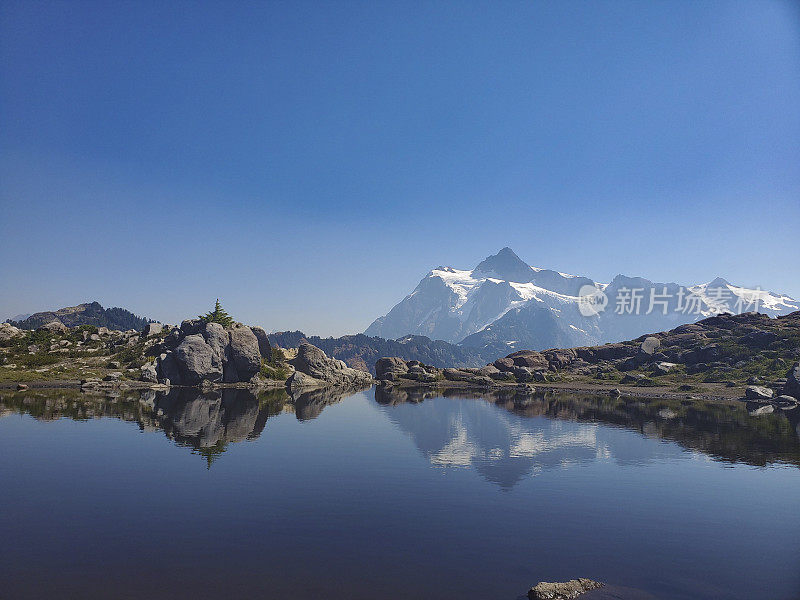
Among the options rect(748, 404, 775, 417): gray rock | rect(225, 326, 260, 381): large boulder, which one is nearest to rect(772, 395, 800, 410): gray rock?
rect(748, 404, 775, 417): gray rock

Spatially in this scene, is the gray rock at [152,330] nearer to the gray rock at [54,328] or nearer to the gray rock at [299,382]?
the gray rock at [54,328]

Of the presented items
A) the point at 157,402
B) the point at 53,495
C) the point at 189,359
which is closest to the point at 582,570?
the point at 53,495

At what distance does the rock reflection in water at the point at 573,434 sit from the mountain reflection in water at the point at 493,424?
14 cm

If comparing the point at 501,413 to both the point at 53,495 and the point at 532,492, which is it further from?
the point at 53,495

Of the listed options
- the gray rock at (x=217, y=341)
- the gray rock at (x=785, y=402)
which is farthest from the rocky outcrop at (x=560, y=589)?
the gray rock at (x=217, y=341)

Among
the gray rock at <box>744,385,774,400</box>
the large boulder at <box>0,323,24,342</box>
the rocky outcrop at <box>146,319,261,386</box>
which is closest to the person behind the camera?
the gray rock at <box>744,385,774,400</box>

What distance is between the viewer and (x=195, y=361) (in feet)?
444

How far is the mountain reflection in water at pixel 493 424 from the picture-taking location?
185 ft

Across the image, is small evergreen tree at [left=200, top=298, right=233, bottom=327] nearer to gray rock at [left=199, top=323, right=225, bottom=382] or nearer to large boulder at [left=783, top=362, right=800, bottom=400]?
gray rock at [left=199, top=323, right=225, bottom=382]

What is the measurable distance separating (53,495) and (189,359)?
348ft

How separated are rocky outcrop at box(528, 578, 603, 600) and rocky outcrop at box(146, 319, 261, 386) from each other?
131438 millimetres

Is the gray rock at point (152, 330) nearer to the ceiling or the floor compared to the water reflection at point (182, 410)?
nearer to the ceiling

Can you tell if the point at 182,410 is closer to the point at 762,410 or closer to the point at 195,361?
the point at 195,361

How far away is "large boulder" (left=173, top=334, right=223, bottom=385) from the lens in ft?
441
